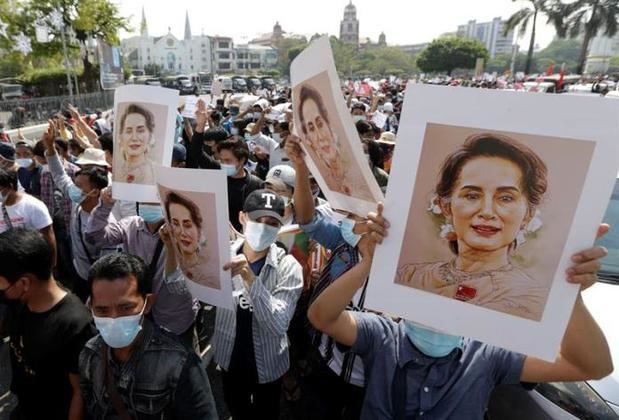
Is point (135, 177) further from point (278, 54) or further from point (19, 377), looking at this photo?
point (278, 54)

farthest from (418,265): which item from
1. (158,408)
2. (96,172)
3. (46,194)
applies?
(46,194)

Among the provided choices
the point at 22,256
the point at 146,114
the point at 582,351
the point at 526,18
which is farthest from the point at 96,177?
the point at 526,18

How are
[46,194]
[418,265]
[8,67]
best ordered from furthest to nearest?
[8,67], [46,194], [418,265]

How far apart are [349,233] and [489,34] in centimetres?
16737

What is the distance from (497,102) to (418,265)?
1.54ft

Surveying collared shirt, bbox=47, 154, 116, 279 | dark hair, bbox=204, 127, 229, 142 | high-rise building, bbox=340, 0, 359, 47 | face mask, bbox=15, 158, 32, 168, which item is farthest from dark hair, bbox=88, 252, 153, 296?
high-rise building, bbox=340, 0, 359, 47

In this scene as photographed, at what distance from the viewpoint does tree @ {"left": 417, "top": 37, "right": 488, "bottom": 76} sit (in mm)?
58594

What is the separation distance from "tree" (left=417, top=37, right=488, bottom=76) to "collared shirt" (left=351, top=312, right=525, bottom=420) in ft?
208

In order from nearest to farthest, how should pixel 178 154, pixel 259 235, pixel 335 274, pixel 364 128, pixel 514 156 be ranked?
pixel 514 156
pixel 259 235
pixel 335 274
pixel 178 154
pixel 364 128

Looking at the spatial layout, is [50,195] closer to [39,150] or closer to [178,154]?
[39,150]

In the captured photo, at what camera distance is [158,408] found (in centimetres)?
160

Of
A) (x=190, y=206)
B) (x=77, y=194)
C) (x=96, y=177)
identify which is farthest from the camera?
(x=77, y=194)

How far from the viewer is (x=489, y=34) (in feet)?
482

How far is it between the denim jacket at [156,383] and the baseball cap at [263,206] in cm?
75
